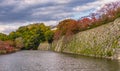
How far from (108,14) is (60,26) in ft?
99.0

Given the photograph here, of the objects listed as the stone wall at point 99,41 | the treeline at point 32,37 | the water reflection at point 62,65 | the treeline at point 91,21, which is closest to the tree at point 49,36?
the treeline at point 32,37

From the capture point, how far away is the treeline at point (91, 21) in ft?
240

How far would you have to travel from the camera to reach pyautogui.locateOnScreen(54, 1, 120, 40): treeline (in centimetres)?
7312

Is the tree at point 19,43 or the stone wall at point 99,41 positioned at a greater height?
the stone wall at point 99,41

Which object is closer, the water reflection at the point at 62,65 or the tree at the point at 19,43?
the water reflection at the point at 62,65

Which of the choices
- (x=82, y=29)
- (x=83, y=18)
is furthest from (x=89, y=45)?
(x=83, y=18)

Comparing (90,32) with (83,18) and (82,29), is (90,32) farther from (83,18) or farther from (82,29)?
(83,18)

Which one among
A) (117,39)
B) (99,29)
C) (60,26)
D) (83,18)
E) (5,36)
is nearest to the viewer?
(117,39)

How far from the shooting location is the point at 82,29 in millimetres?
85688

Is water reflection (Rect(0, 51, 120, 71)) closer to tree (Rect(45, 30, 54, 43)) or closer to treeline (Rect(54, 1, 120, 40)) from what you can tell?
treeline (Rect(54, 1, 120, 40))

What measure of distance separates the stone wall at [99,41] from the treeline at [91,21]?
438cm

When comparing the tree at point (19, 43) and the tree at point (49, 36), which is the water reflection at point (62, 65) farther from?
the tree at point (19, 43)

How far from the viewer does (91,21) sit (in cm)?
8450

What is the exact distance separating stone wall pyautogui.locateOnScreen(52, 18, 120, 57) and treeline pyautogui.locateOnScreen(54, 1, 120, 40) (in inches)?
173
